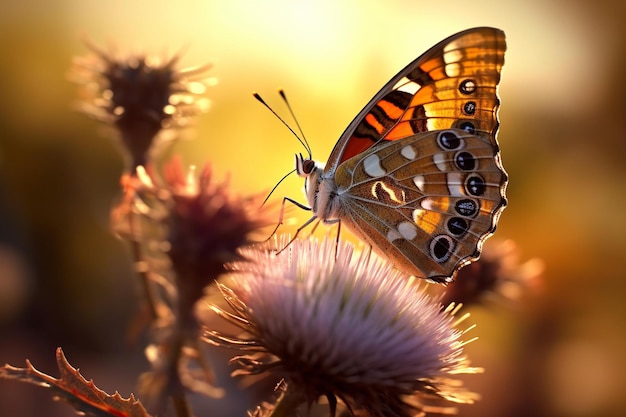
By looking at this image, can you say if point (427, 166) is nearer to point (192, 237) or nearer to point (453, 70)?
point (453, 70)

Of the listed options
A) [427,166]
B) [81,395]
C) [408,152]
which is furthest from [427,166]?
[81,395]

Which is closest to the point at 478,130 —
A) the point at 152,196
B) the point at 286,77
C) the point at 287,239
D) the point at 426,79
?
the point at 426,79

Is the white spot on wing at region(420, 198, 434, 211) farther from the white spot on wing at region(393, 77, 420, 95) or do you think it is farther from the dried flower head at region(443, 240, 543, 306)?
the dried flower head at region(443, 240, 543, 306)

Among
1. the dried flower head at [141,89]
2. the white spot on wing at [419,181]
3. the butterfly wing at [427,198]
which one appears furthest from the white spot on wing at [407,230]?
the dried flower head at [141,89]

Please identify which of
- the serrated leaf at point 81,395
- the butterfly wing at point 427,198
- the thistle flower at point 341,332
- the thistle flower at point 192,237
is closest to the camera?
the serrated leaf at point 81,395

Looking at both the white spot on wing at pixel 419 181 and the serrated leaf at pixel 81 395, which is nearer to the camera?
the serrated leaf at pixel 81 395

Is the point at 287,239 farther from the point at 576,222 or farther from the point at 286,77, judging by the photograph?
the point at 576,222

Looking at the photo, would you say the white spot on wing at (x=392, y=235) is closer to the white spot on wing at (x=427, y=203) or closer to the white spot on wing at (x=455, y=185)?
the white spot on wing at (x=427, y=203)
